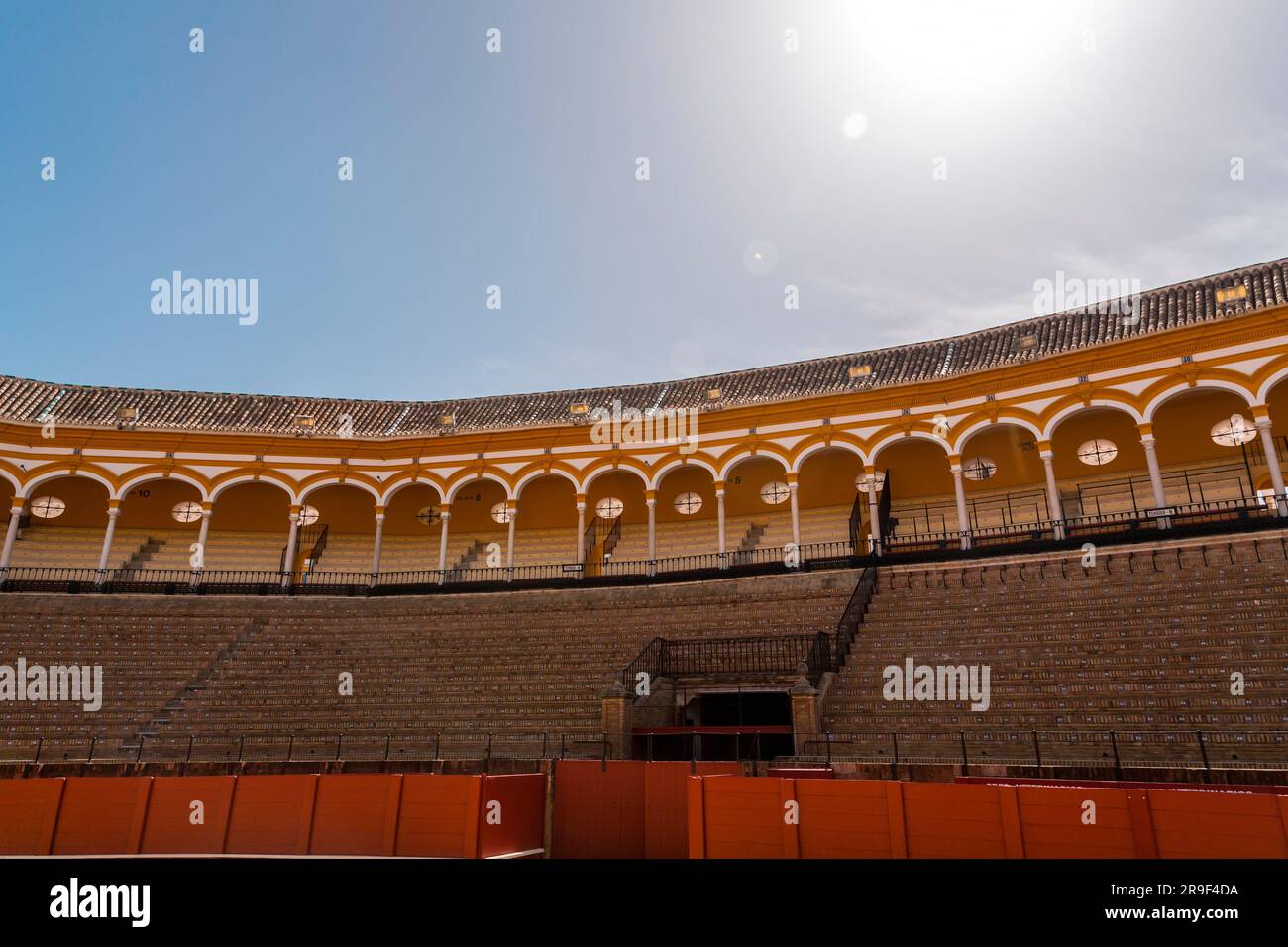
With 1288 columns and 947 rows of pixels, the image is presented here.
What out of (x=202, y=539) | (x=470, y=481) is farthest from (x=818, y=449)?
(x=202, y=539)

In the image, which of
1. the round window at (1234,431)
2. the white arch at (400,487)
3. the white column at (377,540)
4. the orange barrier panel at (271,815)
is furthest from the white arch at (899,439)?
the orange barrier panel at (271,815)

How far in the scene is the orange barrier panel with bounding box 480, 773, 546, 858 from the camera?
33.8ft

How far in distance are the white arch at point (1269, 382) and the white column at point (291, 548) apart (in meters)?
28.2

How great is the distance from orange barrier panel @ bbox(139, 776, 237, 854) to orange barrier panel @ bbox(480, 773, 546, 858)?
3.53 metres

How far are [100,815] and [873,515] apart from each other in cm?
1949

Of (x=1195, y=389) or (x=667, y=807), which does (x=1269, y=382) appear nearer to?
(x=1195, y=389)

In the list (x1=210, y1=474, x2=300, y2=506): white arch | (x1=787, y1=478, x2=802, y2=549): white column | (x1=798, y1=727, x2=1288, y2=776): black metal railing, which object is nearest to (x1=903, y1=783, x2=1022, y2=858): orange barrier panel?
(x1=798, y1=727, x2=1288, y2=776): black metal railing

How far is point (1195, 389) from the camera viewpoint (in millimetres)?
20953

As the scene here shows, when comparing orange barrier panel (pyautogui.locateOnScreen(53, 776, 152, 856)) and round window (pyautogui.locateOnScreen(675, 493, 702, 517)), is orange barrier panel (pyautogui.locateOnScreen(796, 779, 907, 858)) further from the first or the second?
round window (pyautogui.locateOnScreen(675, 493, 702, 517))

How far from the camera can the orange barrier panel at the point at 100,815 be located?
35.7 feet

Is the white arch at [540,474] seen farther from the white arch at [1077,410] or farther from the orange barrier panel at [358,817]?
the orange barrier panel at [358,817]
